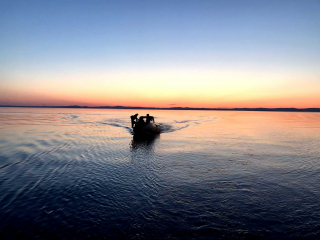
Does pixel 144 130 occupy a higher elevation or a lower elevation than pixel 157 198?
higher

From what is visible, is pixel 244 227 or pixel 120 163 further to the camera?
pixel 120 163

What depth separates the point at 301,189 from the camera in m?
11.9

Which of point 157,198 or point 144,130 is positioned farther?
point 144,130

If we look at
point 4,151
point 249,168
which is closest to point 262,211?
point 249,168

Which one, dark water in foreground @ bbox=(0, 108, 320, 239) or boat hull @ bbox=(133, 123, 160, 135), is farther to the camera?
boat hull @ bbox=(133, 123, 160, 135)

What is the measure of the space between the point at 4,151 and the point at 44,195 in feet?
47.9

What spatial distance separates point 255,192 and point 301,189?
329 centimetres

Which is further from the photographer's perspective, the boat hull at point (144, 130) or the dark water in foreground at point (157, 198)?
the boat hull at point (144, 130)

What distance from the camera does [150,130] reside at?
126 ft

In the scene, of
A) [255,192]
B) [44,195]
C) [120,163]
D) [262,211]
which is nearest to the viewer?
[262,211]

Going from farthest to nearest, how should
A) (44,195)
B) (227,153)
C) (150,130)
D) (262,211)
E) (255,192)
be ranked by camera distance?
(150,130), (227,153), (255,192), (44,195), (262,211)

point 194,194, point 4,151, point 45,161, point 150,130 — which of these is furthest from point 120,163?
point 150,130

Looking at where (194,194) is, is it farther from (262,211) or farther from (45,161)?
(45,161)

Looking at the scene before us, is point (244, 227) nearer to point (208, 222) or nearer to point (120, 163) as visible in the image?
point (208, 222)
